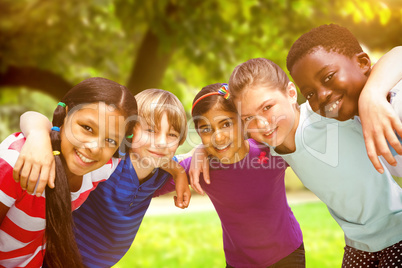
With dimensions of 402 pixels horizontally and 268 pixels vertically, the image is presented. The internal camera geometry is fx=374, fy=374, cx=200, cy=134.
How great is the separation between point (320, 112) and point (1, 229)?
1.35 metres

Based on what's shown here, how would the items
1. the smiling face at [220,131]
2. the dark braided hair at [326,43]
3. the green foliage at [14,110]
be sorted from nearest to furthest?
the dark braided hair at [326,43]
the smiling face at [220,131]
the green foliage at [14,110]

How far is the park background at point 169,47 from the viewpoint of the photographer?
11.9 ft

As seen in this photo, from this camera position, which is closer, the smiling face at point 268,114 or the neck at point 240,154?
the smiling face at point 268,114

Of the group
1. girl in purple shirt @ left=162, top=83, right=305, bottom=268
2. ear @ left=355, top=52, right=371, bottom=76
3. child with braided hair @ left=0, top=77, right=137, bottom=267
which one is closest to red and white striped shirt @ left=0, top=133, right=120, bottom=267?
child with braided hair @ left=0, top=77, right=137, bottom=267

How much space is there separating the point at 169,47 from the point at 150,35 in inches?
20.6

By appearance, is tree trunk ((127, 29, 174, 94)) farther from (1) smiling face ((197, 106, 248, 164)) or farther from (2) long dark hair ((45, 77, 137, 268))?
(2) long dark hair ((45, 77, 137, 268))

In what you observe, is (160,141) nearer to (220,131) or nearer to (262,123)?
(220,131)

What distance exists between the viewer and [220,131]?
6.23 ft

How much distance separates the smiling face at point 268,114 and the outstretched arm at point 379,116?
0.41 m

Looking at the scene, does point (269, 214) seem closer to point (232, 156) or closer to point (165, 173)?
point (232, 156)

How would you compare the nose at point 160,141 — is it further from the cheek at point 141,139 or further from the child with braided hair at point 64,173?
the child with braided hair at point 64,173

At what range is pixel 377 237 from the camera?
1.58 meters

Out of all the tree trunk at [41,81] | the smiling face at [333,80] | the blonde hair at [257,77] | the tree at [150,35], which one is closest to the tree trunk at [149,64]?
the tree at [150,35]

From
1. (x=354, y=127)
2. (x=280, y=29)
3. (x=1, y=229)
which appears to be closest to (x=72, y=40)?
(x=280, y=29)
